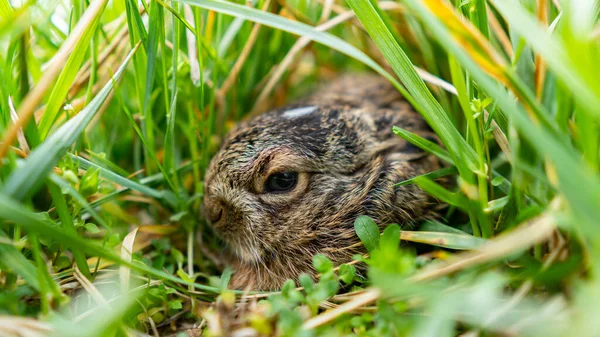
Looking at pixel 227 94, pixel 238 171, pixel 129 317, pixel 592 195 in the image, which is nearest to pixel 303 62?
pixel 227 94

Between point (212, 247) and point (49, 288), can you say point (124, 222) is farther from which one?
point (49, 288)

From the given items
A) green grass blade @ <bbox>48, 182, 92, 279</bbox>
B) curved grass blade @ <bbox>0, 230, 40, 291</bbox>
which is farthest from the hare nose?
curved grass blade @ <bbox>0, 230, 40, 291</bbox>

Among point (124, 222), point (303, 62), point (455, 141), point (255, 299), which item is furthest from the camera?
point (303, 62)

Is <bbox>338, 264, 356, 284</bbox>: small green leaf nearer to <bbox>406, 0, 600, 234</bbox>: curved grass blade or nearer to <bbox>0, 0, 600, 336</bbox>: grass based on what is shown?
<bbox>0, 0, 600, 336</bbox>: grass

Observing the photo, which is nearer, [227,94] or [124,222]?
[124,222]

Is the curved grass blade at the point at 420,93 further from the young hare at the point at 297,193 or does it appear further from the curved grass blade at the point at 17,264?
the curved grass blade at the point at 17,264

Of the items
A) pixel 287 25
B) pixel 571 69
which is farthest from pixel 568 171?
pixel 287 25
